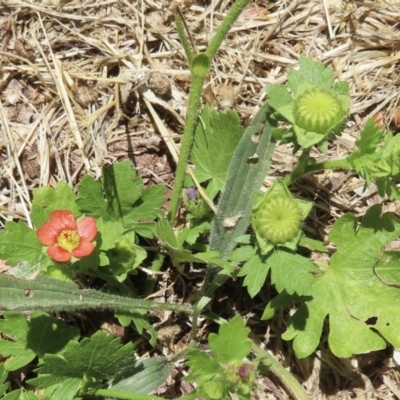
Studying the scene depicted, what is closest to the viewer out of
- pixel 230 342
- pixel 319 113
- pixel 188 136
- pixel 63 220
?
pixel 230 342

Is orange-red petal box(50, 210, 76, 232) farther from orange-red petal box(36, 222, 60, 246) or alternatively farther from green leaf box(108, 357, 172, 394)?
green leaf box(108, 357, 172, 394)

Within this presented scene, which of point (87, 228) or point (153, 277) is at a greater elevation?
point (87, 228)

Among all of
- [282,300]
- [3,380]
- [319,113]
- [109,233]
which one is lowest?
[3,380]

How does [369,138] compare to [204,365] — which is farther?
[369,138]

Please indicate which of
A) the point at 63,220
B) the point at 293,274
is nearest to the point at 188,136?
the point at 63,220

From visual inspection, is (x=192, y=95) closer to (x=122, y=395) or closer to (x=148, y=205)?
(x=148, y=205)

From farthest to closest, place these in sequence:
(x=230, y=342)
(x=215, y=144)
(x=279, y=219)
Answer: (x=215, y=144), (x=279, y=219), (x=230, y=342)
